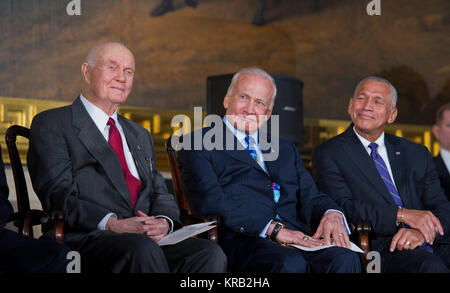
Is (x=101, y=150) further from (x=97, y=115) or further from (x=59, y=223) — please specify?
(x=59, y=223)

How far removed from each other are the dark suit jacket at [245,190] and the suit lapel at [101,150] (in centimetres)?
41

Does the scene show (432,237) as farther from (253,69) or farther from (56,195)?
(56,195)

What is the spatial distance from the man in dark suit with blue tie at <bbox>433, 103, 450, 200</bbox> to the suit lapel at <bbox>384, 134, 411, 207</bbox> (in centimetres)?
72

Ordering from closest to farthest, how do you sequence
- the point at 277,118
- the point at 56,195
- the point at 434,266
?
the point at 56,195
the point at 434,266
the point at 277,118

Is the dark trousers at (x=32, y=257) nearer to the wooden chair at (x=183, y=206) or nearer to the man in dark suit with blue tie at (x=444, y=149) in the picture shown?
the wooden chair at (x=183, y=206)

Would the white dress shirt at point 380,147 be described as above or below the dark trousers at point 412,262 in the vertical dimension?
above

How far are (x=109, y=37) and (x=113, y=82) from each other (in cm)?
287

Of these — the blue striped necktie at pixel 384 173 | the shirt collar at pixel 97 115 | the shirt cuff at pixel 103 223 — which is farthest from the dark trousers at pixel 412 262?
the shirt collar at pixel 97 115

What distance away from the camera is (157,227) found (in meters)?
2.75

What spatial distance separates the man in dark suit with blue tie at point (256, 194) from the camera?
286cm

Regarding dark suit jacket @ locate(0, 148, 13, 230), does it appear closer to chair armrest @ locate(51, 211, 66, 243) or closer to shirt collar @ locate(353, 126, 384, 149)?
chair armrest @ locate(51, 211, 66, 243)

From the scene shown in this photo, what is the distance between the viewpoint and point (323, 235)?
306cm

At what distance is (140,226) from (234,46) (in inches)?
166

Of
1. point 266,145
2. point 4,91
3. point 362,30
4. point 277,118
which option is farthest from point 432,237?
point 362,30
